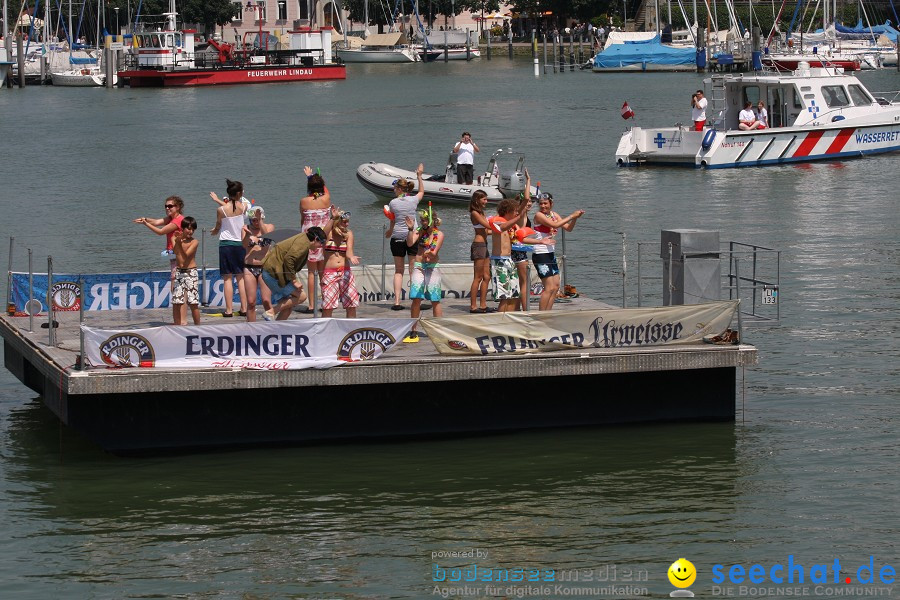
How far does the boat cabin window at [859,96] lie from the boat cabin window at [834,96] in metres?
0.29

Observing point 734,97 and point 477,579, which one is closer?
point 477,579

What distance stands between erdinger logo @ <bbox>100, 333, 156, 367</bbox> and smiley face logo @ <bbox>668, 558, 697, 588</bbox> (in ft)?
17.1

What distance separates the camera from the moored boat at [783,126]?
133 feet

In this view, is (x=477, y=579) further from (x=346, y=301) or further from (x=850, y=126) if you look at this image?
(x=850, y=126)

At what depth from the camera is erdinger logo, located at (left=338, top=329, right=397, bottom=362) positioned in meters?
14.0

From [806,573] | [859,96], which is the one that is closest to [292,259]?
[806,573]

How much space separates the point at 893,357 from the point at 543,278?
18.1 ft

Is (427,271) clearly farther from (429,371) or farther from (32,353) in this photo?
(32,353)

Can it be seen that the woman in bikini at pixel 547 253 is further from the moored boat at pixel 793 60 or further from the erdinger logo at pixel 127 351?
the moored boat at pixel 793 60

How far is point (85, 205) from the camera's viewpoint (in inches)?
1473

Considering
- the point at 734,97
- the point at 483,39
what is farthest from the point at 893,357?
the point at 483,39

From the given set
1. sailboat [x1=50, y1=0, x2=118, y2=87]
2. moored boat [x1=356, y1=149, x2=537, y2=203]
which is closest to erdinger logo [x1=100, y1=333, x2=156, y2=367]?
moored boat [x1=356, y1=149, x2=537, y2=203]

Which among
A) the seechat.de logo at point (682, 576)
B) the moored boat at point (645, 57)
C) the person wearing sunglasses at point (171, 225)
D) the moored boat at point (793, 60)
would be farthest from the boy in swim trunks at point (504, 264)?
the moored boat at point (645, 57)

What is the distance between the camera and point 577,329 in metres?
14.4
